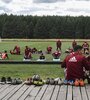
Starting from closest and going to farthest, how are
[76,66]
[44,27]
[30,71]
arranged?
[76,66] → [30,71] → [44,27]

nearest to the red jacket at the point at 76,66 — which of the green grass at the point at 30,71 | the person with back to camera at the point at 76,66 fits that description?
the person with back to camera at the point at 76,66

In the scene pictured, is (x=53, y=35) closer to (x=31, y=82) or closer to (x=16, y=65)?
(x=16, y=65)

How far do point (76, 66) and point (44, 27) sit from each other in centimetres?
12216

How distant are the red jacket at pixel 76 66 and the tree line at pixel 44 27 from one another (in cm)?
11766

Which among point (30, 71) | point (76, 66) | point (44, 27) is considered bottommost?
point (44, 27)

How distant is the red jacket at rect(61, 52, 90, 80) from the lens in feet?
41.6

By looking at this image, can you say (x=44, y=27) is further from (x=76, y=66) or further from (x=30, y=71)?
(x=76, y=66)

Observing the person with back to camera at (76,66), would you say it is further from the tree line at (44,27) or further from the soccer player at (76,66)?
the tree line at (44,27)

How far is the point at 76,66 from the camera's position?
12.7 meters

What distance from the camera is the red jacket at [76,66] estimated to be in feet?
41.6

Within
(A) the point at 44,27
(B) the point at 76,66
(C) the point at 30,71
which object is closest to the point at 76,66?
(B) the point at 76,66

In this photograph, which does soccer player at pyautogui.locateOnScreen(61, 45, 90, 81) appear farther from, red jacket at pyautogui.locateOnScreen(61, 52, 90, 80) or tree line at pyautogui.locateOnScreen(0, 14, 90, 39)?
tree line at pyautogui.locateOnScreen(0, 14, 90, 39)

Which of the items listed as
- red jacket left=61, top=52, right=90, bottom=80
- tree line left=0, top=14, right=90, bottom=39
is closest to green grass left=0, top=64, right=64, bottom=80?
red jacket left=61, top=52, right=90, bottom=80

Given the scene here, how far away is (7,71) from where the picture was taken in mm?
21375
